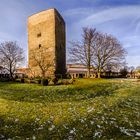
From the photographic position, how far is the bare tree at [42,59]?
42.2 m

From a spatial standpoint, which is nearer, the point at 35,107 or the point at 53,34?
the point at 35,107

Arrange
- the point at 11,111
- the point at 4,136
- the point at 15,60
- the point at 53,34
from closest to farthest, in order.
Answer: the point at 4,136 → the point at 11,111 → the point at 53,34 → the point at 15,60

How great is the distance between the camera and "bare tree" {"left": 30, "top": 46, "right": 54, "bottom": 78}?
1662 inches

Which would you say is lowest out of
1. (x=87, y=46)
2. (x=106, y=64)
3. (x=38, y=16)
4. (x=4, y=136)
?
(x=4, y=136)

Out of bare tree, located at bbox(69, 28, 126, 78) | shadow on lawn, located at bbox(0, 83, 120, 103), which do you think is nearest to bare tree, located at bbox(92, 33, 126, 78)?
bare tree, located at bbox(69, 28, 126, 78)

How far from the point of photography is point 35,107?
13.1 metres

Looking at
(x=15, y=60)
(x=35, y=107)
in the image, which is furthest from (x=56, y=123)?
(x=15, y=60)

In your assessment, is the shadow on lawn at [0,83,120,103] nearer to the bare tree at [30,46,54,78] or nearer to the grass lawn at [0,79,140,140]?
the grass lawn at [0,79,140,140]

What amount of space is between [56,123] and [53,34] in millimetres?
33621

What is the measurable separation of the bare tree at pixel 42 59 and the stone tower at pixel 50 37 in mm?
212

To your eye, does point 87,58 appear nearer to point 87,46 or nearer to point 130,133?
point 87,46

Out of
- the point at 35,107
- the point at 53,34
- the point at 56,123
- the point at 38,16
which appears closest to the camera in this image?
the point at 56,123

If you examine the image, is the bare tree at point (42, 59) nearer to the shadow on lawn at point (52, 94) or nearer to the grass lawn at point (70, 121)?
the shadow on lawn at point (52, 94)

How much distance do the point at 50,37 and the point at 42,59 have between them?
4.62 metres
